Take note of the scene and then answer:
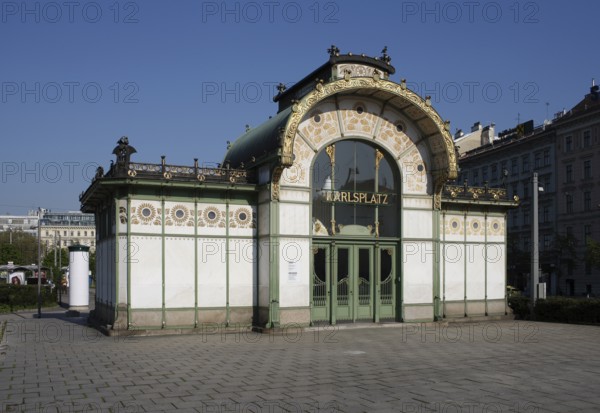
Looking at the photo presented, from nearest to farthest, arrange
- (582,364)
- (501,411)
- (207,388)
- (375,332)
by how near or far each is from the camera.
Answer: (501,411) < (207,388) < (582,364) < (375,332)

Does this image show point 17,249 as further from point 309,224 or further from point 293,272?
point 309,224

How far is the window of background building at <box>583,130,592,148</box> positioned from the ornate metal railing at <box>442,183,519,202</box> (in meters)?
38.0

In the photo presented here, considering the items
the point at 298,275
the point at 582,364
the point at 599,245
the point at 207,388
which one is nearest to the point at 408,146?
Result: the point at 298,275

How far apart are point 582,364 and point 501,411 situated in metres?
5.98

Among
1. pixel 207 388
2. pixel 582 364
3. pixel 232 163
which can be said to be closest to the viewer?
pixel 207 388

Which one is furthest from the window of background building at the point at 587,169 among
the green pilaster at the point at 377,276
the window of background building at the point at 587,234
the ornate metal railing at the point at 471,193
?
the green pilaster at the point at 377,276

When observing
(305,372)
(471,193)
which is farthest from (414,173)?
(305,372)

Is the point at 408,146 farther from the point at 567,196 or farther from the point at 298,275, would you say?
the point at 567,196

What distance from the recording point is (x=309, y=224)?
23.5 m

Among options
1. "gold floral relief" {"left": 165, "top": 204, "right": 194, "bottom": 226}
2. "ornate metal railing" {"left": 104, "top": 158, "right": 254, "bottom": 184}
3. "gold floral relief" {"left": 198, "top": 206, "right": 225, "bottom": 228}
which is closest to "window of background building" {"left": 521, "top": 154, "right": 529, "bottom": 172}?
"ornate metal railing" {"left": 104, "top": 158, "right": 254, "bottom": 184}

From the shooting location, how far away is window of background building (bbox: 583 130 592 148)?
202ft

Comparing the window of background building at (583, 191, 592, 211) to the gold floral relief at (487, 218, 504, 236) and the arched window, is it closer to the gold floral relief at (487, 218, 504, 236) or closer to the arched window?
the gold floral relief at (487, 218, 504, 236)

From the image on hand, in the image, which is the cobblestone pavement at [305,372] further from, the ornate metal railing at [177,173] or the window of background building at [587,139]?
the window of background building at [587,139]

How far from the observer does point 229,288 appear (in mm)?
23234
